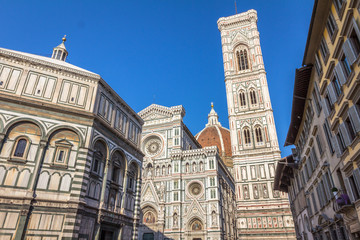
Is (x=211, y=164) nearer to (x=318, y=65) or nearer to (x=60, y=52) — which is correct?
(x=60, y=52)

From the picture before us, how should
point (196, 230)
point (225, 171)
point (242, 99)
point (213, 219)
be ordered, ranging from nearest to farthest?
point (213, 219), point (196, 230), point (242, 99), point (225, 171)

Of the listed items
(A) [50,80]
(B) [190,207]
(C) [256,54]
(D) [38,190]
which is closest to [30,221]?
(D) [38,190]

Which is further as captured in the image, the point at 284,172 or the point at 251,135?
the point at 251,135

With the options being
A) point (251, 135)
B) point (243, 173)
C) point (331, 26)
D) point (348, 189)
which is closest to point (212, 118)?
point (251, 135)

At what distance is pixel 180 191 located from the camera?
42.7 meters

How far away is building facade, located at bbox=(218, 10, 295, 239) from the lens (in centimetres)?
4016

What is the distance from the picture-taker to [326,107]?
14.4 m

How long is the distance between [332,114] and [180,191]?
107 ft

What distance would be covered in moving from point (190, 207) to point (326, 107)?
102 ft

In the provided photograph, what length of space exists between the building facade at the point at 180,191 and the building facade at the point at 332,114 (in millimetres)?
21589

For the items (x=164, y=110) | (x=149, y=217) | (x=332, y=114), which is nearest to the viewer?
(x=332, y=114)

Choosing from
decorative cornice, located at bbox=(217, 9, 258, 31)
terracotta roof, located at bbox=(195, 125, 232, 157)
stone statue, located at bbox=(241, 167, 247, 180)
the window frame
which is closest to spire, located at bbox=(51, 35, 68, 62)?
the window frame

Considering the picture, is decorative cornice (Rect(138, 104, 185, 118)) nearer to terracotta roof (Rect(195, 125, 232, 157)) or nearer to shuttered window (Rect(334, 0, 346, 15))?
shuttered window (Rect(334, 0, 346, 15))

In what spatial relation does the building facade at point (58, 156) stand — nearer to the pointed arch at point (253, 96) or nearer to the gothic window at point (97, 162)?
the gothic window at point (97, 162)
